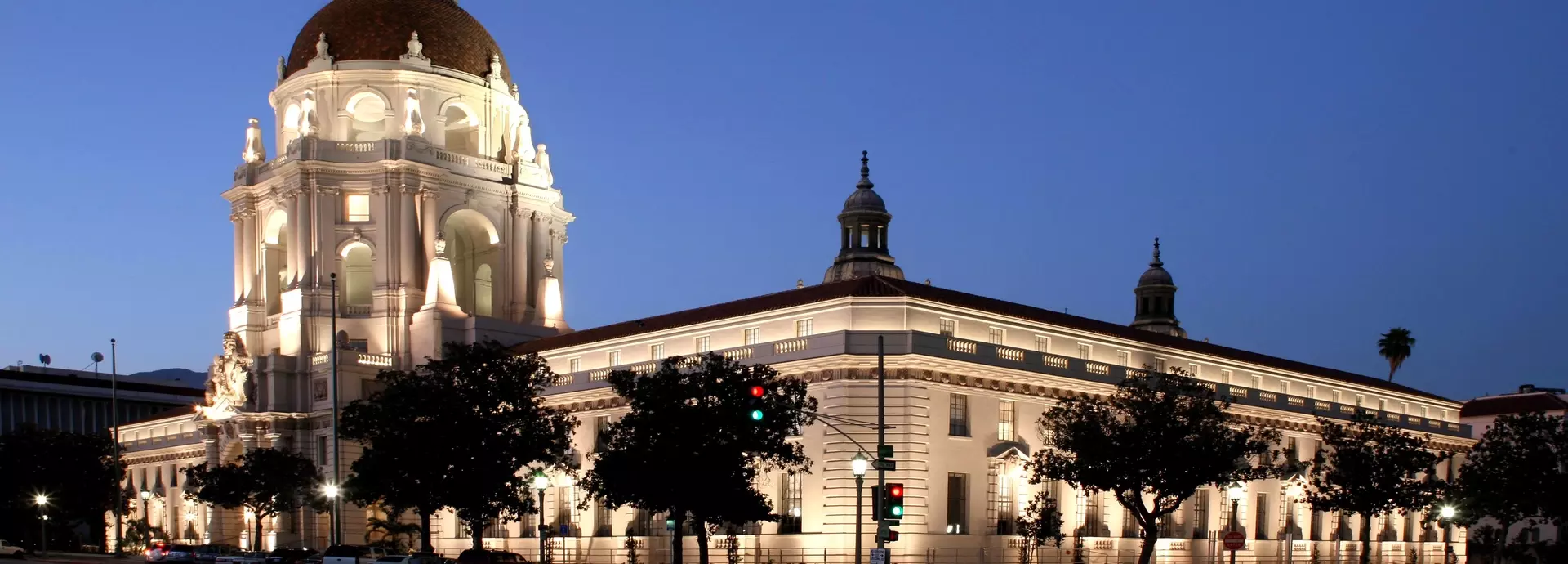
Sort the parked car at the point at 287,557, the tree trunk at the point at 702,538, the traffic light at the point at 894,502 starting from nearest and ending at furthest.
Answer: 1. the traffic light at the point at 894,502
2. the tree trunk at the point at 702,538
3. the parked car at the point at 287,557

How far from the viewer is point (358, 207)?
9844cm

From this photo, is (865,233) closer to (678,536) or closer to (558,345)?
(558,345)

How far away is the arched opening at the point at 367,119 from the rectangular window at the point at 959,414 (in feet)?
155

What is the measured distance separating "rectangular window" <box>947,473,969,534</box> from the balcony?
4.63 meters

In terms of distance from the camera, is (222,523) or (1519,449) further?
(222,523)

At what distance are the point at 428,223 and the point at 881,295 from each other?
39756mm

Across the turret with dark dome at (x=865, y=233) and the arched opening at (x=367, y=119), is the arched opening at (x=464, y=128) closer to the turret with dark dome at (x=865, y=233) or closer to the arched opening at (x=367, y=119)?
the arched opening at (x=367, y=119)

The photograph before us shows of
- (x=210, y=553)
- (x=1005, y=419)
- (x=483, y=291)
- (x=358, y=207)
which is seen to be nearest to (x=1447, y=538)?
(x=1005, y=419)

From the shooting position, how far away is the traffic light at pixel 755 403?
124ft

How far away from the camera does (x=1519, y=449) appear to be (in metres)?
80.9

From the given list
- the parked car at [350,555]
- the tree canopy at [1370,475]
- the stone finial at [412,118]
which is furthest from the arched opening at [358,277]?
the tree canopy at [1370,475]

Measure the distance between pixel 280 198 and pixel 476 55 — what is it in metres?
14.9

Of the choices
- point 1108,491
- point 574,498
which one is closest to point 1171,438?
point 1108,491

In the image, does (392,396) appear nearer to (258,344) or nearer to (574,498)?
(574,498)
